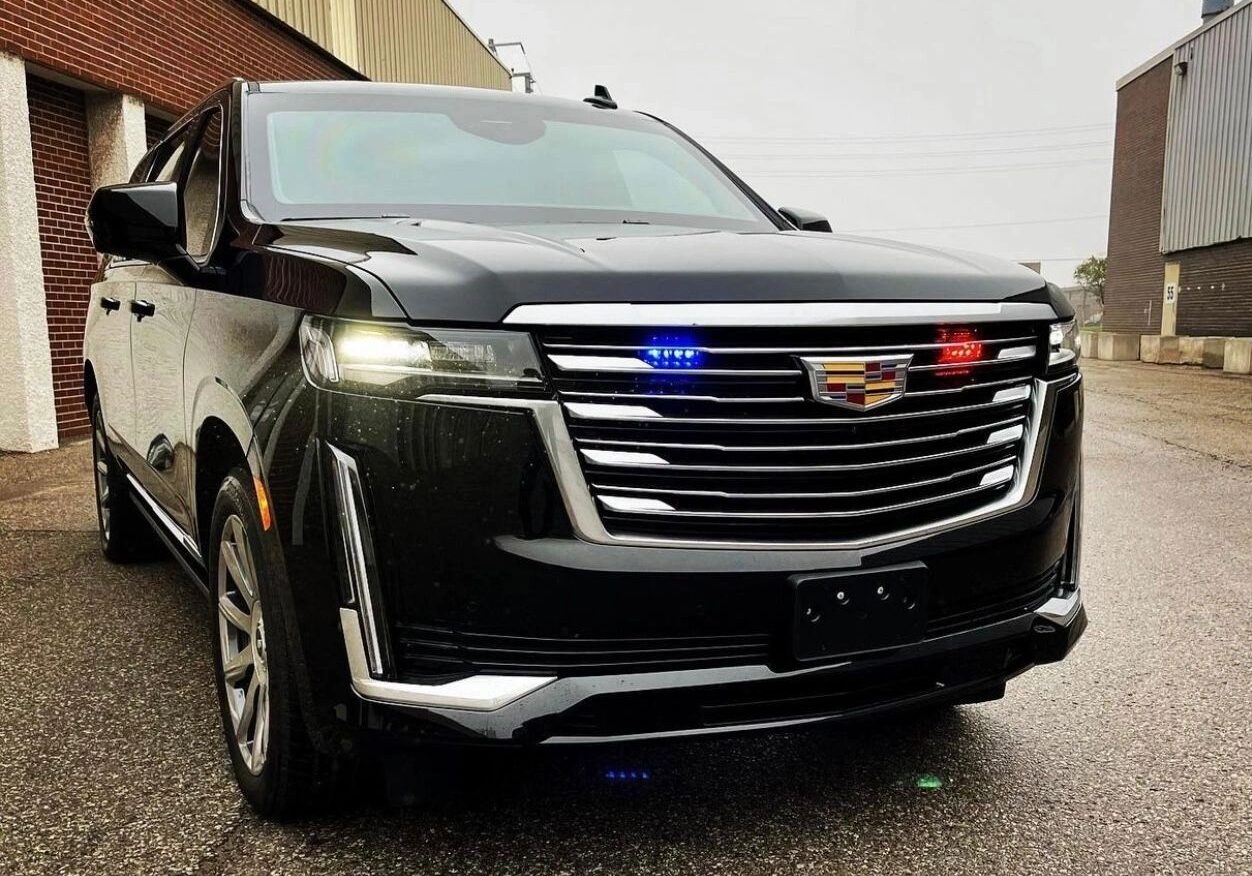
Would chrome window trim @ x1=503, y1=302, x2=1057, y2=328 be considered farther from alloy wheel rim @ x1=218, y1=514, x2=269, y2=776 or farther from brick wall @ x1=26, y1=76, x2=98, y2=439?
brick wall @ x1=26, y1=76, x2=98, y2=439

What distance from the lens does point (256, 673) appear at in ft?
7.87

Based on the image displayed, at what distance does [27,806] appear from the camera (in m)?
2.51

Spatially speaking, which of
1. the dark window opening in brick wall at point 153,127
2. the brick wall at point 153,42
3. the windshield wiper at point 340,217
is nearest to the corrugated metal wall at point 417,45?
the brick wall at point 153,42

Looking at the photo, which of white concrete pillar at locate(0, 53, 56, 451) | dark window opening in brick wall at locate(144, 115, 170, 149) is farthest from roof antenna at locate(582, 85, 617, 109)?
dark window opening in brick wall at locate(144, 115, 170, 149)

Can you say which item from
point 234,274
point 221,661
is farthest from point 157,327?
point 221,661

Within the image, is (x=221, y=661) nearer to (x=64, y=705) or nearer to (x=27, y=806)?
(x=27, y=806)

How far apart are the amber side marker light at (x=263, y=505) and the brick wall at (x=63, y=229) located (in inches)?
303

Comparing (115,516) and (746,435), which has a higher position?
(746,435)

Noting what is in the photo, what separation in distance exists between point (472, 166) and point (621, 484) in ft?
5.54

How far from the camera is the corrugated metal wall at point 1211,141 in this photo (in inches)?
945

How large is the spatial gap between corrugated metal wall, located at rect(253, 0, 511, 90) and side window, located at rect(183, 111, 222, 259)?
10.0 meters

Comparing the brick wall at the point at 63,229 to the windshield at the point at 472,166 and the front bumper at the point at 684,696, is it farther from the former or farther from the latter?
the front bumper at the point at 684,696

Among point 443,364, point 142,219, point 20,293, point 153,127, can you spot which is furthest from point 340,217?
point 153,127

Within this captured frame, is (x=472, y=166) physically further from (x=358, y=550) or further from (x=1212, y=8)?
(x=1212, y=8)
